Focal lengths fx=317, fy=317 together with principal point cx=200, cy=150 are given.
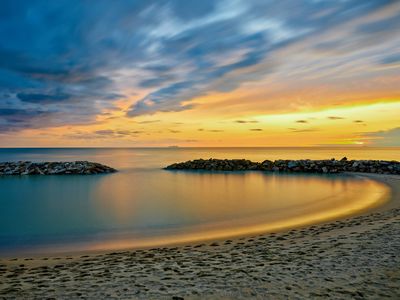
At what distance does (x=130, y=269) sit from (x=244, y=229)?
6215 millimetres

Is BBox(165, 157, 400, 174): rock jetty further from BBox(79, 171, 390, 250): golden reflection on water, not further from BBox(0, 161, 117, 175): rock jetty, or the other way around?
BBox(0, 161, 117, 175): rock jetty

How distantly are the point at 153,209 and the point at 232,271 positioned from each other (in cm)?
1059

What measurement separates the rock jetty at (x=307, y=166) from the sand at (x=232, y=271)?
25.8 m

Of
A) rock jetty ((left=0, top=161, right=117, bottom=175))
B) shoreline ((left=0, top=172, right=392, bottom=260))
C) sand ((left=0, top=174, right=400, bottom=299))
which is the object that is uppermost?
rock jetty ((left=0, top=161, right=117, bottom=175))

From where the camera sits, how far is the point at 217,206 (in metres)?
17.5

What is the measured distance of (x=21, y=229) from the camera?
12789 millimetres

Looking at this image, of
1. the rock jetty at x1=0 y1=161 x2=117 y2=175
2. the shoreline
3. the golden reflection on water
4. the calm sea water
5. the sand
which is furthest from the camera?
the rock jetty at x1=0 y1=161 x2=117 y2=175

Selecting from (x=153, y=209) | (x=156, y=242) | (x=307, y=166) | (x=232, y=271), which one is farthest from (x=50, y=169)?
(x=232, y=271)

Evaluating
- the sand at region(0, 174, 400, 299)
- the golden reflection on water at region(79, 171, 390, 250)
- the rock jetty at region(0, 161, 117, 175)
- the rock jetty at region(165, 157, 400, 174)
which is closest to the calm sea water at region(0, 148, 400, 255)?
the golden reflection on water at region(79, 171, 390, 250)

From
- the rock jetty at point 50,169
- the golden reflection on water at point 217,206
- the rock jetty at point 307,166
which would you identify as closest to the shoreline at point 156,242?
the golden reflection on water at point 217,206

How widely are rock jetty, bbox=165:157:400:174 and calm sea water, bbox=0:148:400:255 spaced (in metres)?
9.17

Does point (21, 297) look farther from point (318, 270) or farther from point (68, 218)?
point (68, 218)

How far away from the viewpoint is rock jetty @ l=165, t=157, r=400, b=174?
33719 mm

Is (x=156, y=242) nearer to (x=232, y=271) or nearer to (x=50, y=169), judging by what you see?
(x=232, y=271)
